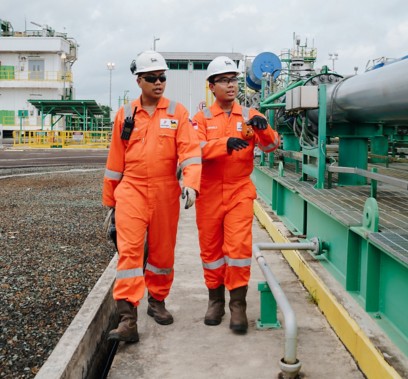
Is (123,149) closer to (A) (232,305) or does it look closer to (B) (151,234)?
(B) (151,234)

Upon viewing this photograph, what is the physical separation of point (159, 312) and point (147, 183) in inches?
37.3

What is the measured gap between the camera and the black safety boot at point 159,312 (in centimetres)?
371

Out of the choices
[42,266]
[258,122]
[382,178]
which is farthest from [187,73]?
[382,178]

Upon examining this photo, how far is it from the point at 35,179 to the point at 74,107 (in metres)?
24.3

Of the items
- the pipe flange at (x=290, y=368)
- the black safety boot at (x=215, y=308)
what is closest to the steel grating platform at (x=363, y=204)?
the pipe flange at (x=290, y=368)

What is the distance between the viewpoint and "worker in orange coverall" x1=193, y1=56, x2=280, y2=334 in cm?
359

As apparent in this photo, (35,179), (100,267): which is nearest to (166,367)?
(100,267)

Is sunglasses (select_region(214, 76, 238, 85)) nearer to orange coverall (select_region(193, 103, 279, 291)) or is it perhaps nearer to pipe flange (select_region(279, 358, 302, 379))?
orange coverall (select_region(193, 103, 279, 291))

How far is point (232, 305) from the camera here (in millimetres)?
3625

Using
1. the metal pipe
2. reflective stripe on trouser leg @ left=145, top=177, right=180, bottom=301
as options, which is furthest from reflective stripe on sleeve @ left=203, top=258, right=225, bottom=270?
the metal pipe

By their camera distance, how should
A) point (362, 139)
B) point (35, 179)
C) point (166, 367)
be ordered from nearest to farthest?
point (166, 367) → point (362, 139) → point (35, 179)

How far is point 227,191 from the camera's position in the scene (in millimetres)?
3660

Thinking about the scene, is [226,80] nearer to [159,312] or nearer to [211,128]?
[211,128]

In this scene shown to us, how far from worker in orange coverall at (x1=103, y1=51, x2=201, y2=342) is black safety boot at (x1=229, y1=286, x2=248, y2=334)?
46 cm
